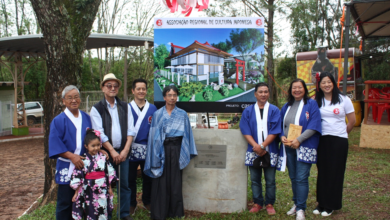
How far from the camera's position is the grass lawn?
4.03 metres

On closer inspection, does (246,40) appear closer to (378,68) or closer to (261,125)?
(261,125)

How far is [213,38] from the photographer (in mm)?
4262

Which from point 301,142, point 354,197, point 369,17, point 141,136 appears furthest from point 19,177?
point 369,17

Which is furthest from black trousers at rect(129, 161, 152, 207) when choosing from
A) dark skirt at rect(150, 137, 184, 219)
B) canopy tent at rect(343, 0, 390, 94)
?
canopy tent at rect(343, 0, 390, 94)

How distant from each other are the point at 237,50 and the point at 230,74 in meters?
0.34

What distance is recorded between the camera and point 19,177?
7160mm

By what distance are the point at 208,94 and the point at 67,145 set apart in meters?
1.98

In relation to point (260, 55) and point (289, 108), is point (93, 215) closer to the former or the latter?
point (289, 108)

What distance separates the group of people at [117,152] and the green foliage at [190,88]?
53 centimetres

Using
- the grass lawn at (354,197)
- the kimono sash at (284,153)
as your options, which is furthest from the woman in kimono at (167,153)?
the kimono sash at (284,153)

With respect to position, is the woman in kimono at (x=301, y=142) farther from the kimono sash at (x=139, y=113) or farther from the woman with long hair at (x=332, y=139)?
the kimono sash at (x=139, y=113)

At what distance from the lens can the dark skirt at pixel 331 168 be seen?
3.74 meters

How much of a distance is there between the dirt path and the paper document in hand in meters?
4.36

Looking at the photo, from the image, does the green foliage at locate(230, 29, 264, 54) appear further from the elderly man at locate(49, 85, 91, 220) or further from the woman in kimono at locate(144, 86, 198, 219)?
the elderly man at locate(49, 85, 91, 220)
